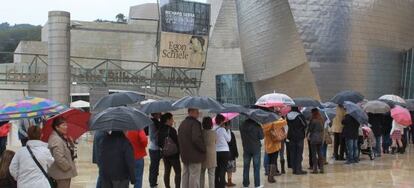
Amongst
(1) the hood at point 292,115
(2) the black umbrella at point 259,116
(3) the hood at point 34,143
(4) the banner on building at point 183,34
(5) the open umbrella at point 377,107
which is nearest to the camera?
(3) the hood at point 34,143

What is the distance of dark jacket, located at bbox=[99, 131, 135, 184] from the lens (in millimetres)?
6168

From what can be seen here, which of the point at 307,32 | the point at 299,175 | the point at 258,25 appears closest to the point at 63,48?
the point at 258,25

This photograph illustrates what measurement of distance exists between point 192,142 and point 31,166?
2.77 meters

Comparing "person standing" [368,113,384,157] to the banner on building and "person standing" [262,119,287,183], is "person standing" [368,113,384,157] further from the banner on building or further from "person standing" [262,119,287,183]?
the banner on building

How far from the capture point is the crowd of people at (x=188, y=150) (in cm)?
540

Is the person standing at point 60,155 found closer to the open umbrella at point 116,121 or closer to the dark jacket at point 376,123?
the open umbrella at point 116,121

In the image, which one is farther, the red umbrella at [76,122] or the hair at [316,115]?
the hair at [316,115]

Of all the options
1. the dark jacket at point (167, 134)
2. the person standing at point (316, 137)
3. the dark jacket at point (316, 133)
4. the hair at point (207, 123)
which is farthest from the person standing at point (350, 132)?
the hair at point (207, 123)

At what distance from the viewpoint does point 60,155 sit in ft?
19.5

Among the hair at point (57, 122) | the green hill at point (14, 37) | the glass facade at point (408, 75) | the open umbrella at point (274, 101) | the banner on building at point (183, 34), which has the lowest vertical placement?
the hair at point (57, 122)

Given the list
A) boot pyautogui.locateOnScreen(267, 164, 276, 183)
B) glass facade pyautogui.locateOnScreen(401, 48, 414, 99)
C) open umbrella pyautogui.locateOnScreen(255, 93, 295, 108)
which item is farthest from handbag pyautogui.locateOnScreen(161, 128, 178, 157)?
glass facade pyautogui.locateOnScreen(401, 48, 414, 99)

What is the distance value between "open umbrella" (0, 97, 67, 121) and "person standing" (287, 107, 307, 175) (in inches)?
223

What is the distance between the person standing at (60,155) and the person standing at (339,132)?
318 inches

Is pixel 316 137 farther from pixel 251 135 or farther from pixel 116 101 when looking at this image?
pixel 116 101
